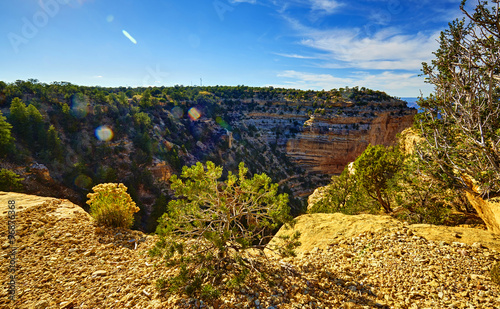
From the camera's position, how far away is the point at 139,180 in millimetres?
27531

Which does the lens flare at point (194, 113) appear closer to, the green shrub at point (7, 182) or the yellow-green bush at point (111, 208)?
the green shrub at point (7, 182)

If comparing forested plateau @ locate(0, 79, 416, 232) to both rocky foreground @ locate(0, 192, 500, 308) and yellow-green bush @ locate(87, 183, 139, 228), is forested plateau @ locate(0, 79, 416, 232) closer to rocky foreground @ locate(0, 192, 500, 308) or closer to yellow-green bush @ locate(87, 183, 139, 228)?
yellow-green bush @ locate(87, 183, 139, 228)

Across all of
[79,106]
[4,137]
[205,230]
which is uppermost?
[79,106]

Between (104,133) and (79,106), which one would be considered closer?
(104,133)

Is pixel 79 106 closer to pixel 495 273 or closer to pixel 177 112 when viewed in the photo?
pixel 177 112

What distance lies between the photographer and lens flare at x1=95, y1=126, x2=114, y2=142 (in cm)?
2959

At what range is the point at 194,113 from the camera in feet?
158

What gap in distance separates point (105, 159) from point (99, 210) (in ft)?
83.8

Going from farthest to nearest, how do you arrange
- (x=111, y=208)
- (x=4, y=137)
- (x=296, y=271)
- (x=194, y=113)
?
1. (x=194, y=113)
2. (x=4, y=137)
3. (x=111, y=208)
4. (x=296, y=271)

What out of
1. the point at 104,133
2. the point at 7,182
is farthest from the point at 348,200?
the point at 104,133

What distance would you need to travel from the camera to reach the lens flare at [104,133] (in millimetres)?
29592

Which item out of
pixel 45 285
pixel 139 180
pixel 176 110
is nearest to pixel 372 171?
pixel 45 285

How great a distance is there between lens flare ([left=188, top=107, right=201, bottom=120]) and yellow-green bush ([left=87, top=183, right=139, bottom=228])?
41.3 m

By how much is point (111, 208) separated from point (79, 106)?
33282mm
